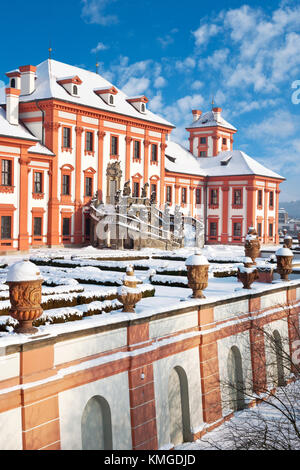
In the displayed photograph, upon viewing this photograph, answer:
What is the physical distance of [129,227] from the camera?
4066 centimetres

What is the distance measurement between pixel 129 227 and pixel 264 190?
23925 millimetres

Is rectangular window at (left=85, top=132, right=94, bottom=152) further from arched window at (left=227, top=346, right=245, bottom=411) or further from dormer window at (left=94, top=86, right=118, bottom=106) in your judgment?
arched window at (left=227, top=346, right=245, bottom=411)

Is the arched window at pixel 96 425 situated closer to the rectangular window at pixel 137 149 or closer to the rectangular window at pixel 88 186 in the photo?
the rectangular window at pixel 88 186

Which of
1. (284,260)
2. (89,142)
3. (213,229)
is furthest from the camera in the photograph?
(213,229)

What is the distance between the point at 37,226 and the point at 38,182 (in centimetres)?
326

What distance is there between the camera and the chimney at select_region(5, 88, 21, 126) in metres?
38.0

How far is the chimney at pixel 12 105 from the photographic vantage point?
3803 centimetres

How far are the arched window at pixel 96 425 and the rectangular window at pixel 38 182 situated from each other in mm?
29386

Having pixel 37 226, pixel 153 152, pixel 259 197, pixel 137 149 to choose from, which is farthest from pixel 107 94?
pixel 259 197

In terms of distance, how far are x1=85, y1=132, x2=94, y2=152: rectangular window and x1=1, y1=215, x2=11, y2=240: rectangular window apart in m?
9.99

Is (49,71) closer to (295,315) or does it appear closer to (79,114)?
(79,114)

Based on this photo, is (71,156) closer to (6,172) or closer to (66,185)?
(66,185)

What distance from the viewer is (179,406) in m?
14.1

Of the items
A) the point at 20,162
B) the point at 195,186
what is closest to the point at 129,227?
the point at 20,162
